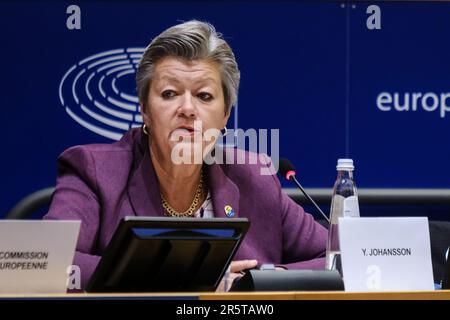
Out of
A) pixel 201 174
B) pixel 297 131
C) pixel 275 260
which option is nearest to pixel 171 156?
pixel 201 174

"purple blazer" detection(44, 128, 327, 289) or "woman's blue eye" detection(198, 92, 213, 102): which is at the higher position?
"woman's blue eye" detection(198, 92, 213, 102)

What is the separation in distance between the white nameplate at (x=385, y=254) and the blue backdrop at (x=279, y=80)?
70.0 inches

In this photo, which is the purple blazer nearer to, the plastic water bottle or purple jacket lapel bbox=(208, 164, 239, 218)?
purple jacket lapel bbox=(208, 164, 239, 218)

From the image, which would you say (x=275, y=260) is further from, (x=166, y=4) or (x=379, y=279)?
(x=166, y=4)

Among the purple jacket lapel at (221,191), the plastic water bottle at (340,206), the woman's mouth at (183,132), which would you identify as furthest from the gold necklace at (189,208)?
the plastic water bottle at (340,206)

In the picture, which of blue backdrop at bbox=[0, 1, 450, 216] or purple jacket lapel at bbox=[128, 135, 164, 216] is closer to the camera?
purple jacket lapel at bbox=[128, 135, 164, 216]

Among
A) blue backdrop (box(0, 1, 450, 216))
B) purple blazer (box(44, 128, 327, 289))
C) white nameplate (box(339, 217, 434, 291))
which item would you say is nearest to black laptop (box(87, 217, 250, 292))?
white nameplate (box(339, 217, 434, 291))

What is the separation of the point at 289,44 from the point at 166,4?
549 millimetres

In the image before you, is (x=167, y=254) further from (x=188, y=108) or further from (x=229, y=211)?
(x=188, y=108)

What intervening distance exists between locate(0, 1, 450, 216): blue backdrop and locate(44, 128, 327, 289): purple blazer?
0.76 m

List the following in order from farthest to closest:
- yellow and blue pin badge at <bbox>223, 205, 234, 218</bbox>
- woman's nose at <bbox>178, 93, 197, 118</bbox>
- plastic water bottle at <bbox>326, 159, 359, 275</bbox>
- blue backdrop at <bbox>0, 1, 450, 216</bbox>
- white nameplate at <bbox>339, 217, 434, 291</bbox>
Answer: blue backdrop at <bbox>0, 1, 450, 216</bbox> < woman's nose at <bbox>178, 93, 197, 118</bbox> < yellow and blue pin badge at <bbox>223, 205, 234, 218</bbox> < plastic water bottle at <bbox>326, 159, 359, 275</bbox> < white nameplate at <bbox>339, 217, 434, 291</bbox>

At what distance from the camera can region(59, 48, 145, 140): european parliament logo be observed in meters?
4.07
